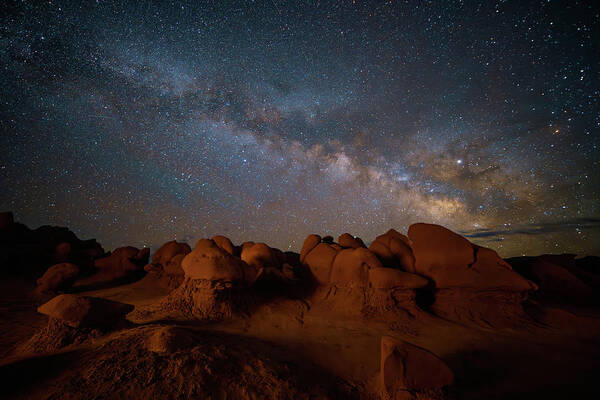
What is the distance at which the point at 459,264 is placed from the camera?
25.9 feet

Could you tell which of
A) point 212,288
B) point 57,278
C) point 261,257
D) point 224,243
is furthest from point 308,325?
point 57,278

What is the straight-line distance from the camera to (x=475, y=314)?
7359 millimetres

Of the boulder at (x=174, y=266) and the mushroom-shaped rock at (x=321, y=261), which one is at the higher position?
the mushroom-shaped rock at (x=321, y=261)

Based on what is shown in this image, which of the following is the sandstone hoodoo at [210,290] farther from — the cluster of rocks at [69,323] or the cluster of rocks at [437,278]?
the cluster of rocks at [437,278]

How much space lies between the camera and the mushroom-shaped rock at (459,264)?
7.43m

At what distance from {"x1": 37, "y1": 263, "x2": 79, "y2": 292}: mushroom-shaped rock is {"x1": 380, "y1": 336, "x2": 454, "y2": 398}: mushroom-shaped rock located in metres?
12.0

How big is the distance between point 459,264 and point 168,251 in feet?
44.3

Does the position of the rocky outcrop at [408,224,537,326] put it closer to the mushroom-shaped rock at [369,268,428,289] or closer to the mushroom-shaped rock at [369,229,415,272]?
the mushroom-shaped rock at [369,229,415,272]

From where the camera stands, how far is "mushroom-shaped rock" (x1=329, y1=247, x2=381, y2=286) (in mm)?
7961

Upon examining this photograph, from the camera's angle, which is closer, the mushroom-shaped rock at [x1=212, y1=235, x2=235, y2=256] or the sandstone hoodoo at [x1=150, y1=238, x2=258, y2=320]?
the sandstone hoodoo at [x1=150, y1=238, x2=258, y2=320]

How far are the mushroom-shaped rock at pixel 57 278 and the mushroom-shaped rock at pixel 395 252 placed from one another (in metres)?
12.5

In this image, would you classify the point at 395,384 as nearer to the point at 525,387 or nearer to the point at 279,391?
the point at 279,391

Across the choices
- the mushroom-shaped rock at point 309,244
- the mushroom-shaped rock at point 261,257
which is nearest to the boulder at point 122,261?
the mushroom-shaped rock at point 261,257

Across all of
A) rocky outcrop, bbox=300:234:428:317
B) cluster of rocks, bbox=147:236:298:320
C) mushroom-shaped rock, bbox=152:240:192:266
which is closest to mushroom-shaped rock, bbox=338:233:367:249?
rocky outcrop, bbox=300:234:428:317
